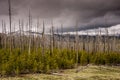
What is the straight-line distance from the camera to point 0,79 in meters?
36.9

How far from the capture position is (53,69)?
173 ft

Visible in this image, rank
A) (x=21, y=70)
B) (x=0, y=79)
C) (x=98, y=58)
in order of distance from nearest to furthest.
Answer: (x=0, y=79)
(x=21, y=70)
(x=98, y=58)

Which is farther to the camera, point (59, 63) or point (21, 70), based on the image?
point (59, 63)

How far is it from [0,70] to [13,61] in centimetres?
288

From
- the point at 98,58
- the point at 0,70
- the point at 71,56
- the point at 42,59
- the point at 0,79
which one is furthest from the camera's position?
the point at 98,58

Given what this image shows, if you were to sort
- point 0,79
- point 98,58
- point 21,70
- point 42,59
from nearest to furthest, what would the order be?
1. point 0,79
2. point 21,70
3. point 42,59
4. point 98,58

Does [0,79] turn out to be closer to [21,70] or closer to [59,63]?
[21,70]

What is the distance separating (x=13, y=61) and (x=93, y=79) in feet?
50.6

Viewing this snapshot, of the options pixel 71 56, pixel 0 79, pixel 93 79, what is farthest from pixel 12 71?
pixel 71 56

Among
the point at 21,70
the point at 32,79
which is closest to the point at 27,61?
the point at 21,70

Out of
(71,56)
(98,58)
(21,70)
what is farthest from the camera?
(98,58)

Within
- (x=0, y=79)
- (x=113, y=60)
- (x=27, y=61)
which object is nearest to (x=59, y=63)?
(x=27, y=61)

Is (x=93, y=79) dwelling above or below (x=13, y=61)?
below

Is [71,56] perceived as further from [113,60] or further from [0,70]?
[0,70]
